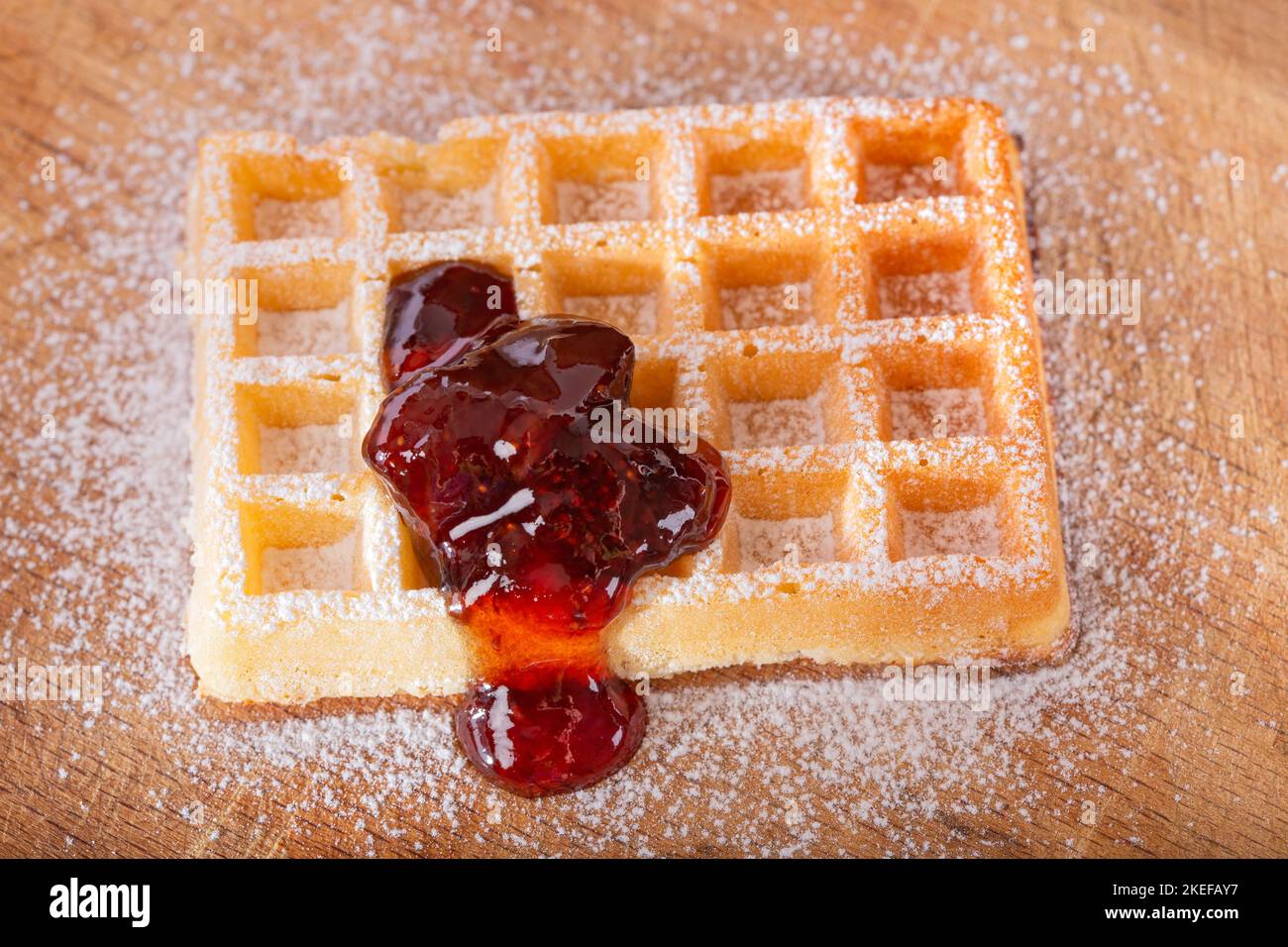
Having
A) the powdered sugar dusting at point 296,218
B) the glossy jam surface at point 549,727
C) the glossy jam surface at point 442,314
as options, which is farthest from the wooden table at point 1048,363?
the glossy jam surface at point 442,314

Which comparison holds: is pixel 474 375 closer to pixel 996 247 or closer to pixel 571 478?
pixel 571 478

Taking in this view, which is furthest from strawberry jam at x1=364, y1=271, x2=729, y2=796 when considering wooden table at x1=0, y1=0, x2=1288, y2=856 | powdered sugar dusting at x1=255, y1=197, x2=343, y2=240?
powdered sugar dusting at x1=255, y1=197, x2=343, y2=240

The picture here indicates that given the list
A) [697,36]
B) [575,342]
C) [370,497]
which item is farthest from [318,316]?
[697,36]

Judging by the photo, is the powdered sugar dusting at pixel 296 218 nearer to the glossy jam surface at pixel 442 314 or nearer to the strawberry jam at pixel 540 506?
the glossy jam surface at pixel 442 314

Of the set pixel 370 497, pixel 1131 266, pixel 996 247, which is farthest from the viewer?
pixel 1131 266

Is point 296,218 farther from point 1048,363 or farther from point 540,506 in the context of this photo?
point 1048,363
